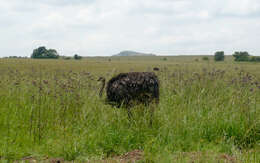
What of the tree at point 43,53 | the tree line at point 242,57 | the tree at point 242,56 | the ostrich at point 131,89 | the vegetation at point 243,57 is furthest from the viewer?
the tree at point 43,53

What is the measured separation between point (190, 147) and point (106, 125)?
4.77 ft

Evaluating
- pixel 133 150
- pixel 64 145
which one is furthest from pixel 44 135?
pixel 133 150

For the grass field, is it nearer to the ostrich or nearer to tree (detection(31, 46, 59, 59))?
the ostrich

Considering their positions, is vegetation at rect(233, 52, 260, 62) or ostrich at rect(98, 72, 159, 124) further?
vegetation at rect(233, 52, 260, 62)

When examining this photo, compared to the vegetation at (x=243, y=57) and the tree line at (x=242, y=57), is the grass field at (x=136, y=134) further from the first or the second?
the vegetation at (x=243, y=57)

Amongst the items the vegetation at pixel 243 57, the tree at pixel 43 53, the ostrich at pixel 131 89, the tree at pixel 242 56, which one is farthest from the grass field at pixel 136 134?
the tree at pixel 43 53

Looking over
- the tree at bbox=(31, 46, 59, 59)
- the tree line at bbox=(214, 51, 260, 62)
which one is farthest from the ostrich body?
the tree at bbox=(31, 46, 59, 59)

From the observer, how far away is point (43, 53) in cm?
5828

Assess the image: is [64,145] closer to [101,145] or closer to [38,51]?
[101,145]

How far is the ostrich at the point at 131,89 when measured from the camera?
4.96 m

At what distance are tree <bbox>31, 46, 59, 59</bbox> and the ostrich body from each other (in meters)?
55.3

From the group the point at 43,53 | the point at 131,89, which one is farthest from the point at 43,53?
the point at 131,89

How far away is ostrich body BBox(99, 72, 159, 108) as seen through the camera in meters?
4.96

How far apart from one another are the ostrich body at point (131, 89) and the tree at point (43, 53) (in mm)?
55282
